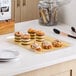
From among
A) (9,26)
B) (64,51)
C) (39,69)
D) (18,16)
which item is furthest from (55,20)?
(18,16)

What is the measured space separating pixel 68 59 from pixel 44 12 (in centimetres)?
63

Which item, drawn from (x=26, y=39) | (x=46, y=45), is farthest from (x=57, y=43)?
(x=26, y=39)

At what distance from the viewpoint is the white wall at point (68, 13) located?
7.56ft

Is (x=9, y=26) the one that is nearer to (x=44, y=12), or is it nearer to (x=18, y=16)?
(x=44, y=12)

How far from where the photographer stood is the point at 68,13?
235 cm

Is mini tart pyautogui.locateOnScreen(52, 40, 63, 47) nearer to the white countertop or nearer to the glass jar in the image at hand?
the white countertop

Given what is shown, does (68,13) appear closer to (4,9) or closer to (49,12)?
(49,12)

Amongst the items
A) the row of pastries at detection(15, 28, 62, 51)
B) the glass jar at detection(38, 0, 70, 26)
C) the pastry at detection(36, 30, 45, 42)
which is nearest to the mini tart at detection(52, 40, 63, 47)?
the row of pastries at detection(15, 28, 62, 51)

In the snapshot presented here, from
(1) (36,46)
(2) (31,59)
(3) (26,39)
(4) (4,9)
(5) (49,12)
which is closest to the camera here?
(2) (31,59)

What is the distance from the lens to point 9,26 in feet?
6.98

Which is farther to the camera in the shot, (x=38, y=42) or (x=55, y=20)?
(x=55, y=20)

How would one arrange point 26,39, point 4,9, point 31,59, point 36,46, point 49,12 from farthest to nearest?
point 49,12
point 4,9
point 26,39
point 36,46
point 31,59

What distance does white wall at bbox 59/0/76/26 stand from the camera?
2.30m

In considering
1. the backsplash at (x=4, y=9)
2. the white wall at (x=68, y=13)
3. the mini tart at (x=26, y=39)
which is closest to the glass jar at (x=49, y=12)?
the white wall at (x=68, y=13)
